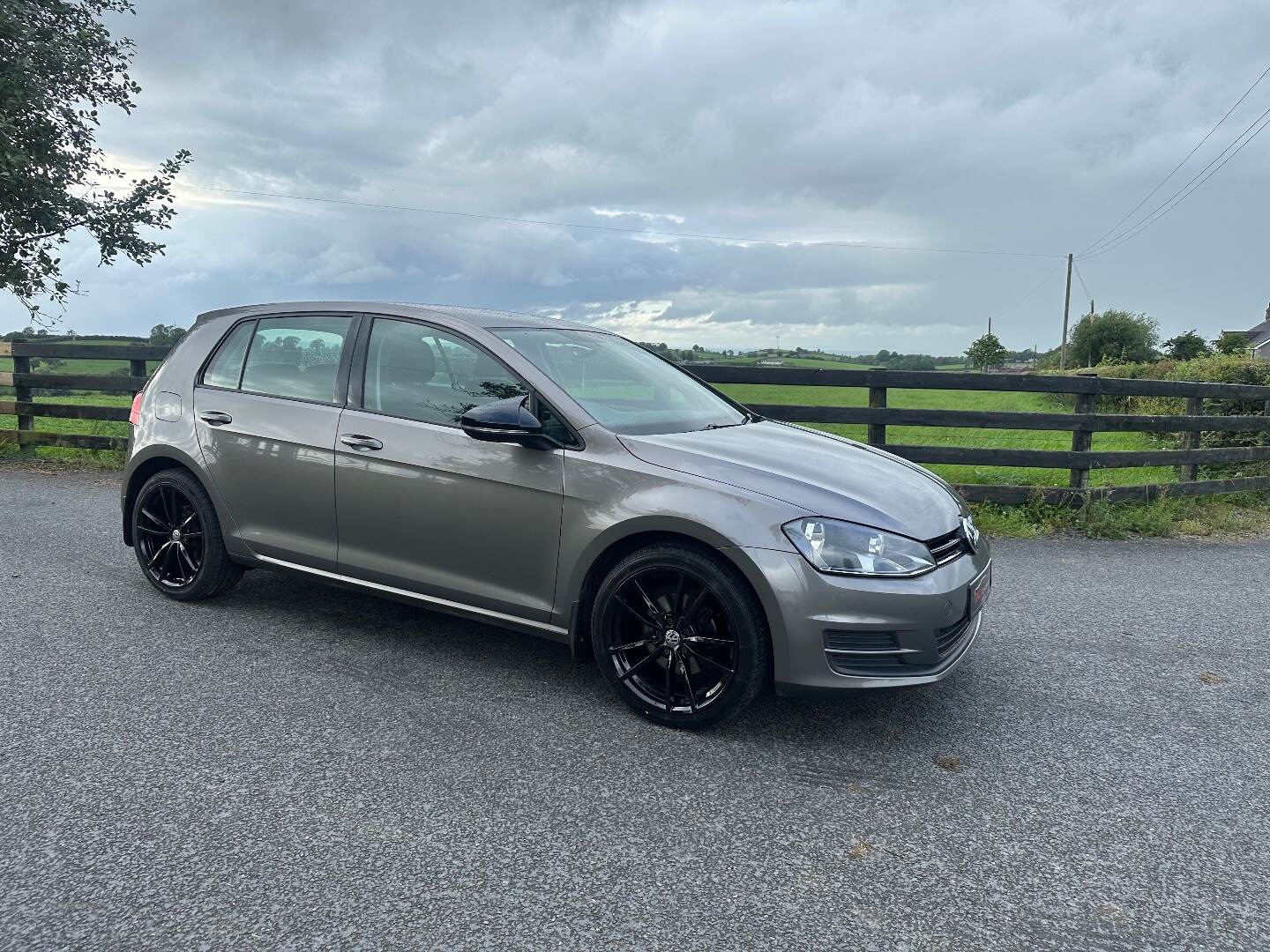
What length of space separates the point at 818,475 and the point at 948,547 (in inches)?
22.8

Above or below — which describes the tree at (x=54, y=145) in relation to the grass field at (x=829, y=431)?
above

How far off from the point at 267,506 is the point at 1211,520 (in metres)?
7.97

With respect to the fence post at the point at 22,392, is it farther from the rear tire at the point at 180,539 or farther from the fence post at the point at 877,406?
the fence post at the point at 877,406

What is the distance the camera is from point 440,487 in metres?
4.02

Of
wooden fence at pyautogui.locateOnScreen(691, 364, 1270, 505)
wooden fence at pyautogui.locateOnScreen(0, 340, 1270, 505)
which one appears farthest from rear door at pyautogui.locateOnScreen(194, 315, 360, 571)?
wooden fence at pyautogui.locateOnScreen(691, 364, 1270, 505)

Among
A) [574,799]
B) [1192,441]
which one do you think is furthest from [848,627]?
[1192,441]

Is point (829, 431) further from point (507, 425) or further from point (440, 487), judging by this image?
point (507, 425)

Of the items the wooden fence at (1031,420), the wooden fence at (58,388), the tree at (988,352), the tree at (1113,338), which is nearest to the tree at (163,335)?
the wooden fence at (58,388)

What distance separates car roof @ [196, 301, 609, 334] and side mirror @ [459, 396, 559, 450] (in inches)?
25.4

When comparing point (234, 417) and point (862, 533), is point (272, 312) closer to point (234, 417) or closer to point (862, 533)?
point (234, 417)

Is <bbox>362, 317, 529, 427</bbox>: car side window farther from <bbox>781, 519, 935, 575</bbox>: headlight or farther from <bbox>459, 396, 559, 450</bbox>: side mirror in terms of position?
<bbox>781, 519, 935, 575</bbox>: headlight

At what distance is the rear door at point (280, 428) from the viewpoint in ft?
14.6

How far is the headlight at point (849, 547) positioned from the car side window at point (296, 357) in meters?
2.43

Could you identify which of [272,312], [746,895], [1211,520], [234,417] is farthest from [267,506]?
[1211,520]
